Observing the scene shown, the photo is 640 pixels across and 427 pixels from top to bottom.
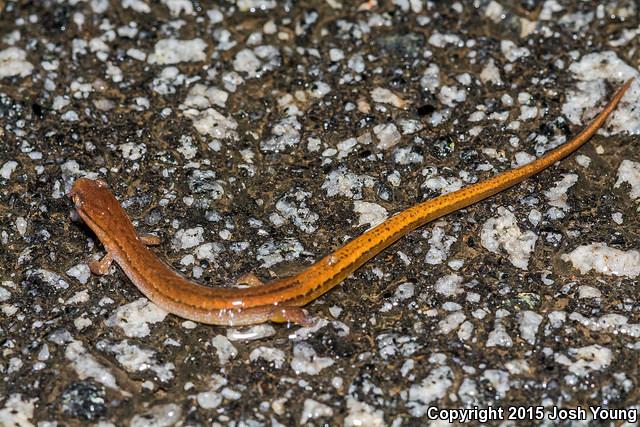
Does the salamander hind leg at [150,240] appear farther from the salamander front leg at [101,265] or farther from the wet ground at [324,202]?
the salamander front leg at [101,265]

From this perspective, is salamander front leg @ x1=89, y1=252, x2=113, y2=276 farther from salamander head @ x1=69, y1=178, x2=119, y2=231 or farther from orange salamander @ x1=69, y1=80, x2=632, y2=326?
salamander head @ x1=69, y1=178, x2=119, y2=231

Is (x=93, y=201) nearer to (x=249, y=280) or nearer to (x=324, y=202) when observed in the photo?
(x=249, y=280)

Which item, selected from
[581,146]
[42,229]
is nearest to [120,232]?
[42,229]
